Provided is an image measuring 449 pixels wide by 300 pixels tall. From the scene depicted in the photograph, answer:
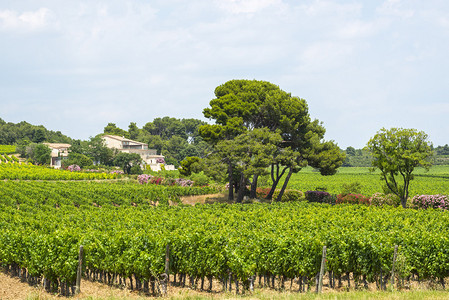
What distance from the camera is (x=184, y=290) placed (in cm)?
1518

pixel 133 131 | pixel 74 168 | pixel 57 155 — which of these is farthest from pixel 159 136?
pixel 74 168

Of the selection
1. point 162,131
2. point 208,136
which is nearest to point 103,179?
point 208,136

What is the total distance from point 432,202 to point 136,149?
85.1 meters

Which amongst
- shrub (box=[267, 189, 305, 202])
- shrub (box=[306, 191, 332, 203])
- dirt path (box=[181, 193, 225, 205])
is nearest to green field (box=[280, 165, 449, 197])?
shrub (box=[306, 191, 332, 203])

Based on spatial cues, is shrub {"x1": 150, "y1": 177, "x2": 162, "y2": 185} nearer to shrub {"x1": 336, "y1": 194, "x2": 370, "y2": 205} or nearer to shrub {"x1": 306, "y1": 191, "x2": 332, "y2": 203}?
shrub {"x1": 306, "y1": 191, "x2": 332, "y2": 203}

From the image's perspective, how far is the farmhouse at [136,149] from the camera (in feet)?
348

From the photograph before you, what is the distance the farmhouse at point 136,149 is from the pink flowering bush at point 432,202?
7543 cm

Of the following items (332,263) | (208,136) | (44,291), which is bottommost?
(44,291)

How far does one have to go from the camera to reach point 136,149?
11075 cm

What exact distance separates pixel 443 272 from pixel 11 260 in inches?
685

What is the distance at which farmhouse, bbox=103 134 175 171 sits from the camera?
10594 cm

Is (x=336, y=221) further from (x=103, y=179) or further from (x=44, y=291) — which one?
(x=103, y=179)

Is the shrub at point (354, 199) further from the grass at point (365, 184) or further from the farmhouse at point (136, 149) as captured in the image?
the farmhouse at point (136, 149)

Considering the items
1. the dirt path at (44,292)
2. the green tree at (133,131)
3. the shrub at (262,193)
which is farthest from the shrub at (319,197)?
the green tree at (133,131)
